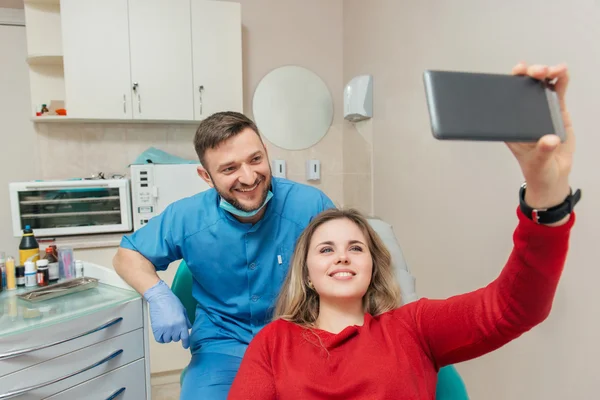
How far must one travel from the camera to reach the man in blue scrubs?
1.32 metres

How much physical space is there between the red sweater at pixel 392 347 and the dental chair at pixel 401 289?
77mm

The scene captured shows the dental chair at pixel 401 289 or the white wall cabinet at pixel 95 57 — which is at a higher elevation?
the white wall cabinet at pixel 95 57

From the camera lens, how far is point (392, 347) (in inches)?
38.0

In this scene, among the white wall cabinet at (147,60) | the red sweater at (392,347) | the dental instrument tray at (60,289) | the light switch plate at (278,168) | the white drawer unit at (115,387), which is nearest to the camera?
the red sweater at (392,347)

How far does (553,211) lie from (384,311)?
0.59m

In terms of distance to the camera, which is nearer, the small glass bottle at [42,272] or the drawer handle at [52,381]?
the drawer handle at [52,381]

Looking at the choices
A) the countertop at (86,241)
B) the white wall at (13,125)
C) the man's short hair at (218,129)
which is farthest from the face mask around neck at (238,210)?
the white wall at (13,125)

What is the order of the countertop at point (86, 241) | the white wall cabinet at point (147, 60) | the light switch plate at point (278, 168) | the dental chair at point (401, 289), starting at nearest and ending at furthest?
the dental chair at point (401, 289) < the countertop at point (86, 241) < the white wall cabinet at point (147, 60) < the light switch plate at point (278, 168)

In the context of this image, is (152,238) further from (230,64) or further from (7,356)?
(230,64)

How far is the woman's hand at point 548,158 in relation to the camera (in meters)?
0.57

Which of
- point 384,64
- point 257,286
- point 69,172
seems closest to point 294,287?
point 257,286

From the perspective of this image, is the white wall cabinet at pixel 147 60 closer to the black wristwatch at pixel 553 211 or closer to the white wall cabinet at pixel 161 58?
the white wall cabinet at pixel 161 58

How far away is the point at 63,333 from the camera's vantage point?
121 centimetres

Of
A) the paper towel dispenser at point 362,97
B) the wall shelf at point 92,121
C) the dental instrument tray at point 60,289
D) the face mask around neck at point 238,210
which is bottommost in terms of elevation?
the dental instrument tray at point 60,289
